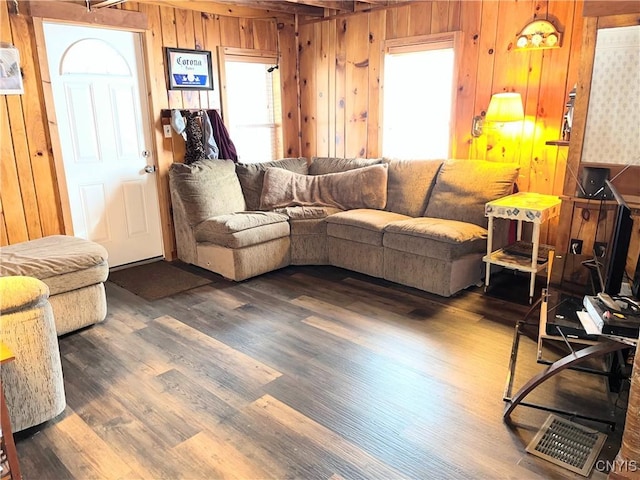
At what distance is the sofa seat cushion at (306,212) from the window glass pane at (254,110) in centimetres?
112

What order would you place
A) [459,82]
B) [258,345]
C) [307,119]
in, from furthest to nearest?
[307,119], [459,82], [258,345]

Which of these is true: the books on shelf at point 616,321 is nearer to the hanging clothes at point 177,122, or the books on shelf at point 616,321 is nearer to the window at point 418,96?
the window at point 418,96

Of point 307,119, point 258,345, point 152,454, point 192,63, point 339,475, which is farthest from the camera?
point 307,119

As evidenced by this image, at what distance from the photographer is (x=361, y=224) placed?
3.98 metres

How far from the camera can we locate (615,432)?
207cm

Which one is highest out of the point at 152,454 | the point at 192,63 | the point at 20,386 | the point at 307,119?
the point at 192,63

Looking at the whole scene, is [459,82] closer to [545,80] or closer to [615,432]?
[545,80]

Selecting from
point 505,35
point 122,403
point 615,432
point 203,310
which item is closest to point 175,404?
point 122,403

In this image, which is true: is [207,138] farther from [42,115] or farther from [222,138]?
[42,115]

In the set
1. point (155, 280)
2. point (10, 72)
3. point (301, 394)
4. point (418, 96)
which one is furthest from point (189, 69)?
point (301, 394)

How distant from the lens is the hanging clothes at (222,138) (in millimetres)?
4641

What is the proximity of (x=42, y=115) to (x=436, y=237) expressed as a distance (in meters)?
3.20

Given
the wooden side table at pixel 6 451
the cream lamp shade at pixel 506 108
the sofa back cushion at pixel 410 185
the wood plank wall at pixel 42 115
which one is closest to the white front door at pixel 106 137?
the wood plank wall at pixel 42 115

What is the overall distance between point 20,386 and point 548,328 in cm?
238
